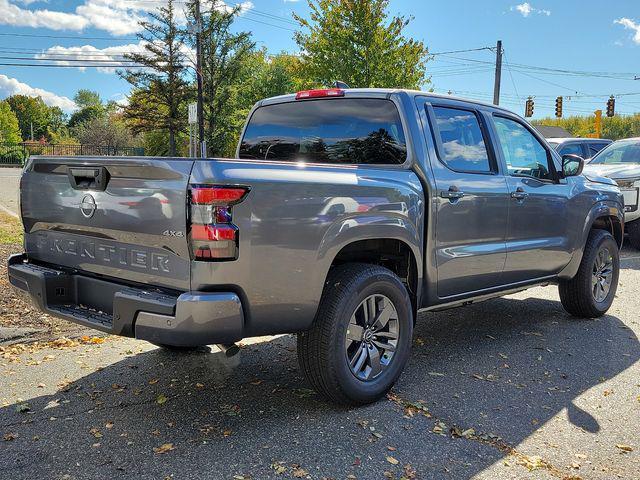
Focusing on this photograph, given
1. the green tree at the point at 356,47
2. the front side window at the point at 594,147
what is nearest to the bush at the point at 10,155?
the green tree at the point at 356,47

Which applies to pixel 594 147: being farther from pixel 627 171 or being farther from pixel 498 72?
pixel 498 72

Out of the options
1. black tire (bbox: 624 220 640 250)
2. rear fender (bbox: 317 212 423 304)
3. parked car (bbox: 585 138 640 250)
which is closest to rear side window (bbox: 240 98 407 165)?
rear fender (bbox: 317 212 423 304)

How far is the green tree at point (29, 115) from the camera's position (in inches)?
4660

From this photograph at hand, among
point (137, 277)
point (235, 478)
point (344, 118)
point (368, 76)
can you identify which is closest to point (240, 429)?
point (235, 478)

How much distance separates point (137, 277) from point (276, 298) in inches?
29.3

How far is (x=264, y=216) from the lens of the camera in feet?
9.73

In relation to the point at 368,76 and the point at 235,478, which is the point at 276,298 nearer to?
the point at 235,478

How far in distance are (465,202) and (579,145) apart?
11348 mm

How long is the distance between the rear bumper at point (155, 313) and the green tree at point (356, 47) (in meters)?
23.2

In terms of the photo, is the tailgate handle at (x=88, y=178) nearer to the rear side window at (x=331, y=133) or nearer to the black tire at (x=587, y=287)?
Answer: the rear side window at (x=331, y=133)

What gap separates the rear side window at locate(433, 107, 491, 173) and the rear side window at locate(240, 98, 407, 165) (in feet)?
1.21

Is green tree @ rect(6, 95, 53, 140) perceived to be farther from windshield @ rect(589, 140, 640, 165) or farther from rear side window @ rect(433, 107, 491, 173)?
rear side window @ rect(433, 107, 491, 173)

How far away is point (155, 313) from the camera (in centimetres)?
288

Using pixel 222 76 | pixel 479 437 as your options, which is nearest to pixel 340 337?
pixel 479 437
